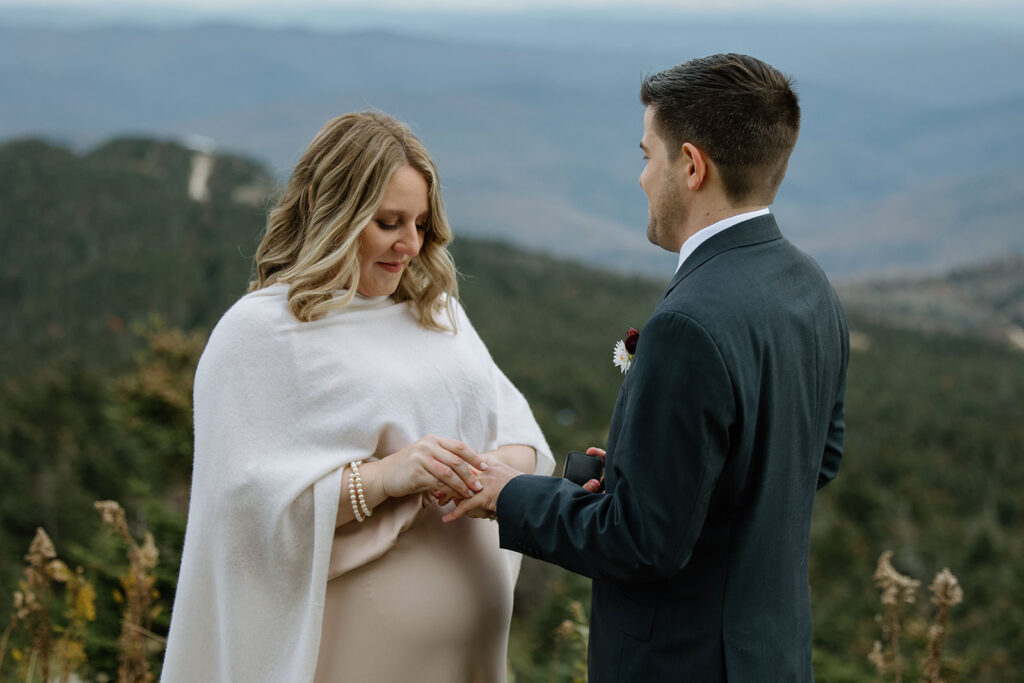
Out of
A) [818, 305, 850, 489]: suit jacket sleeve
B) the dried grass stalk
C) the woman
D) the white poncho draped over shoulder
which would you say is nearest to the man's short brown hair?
[818, 305, 850, 489]: suit jacket sleeve

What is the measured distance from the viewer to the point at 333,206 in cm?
291

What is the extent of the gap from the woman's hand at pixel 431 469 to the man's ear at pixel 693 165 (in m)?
0.92

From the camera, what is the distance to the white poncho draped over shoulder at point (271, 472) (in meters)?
2.73

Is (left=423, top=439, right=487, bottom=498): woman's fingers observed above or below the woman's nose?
below

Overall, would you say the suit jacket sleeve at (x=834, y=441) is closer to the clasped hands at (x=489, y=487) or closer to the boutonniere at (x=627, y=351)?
the boutonniere at (x=627, y=351)

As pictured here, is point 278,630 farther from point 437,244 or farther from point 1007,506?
point 1007,506

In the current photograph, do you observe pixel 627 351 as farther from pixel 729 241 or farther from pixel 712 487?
pixel 712 487

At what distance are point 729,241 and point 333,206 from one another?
1217 millimetres

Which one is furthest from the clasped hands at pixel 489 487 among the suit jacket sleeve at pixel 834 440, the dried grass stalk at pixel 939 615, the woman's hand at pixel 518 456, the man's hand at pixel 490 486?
the dried grass stalk at pixel 939 615

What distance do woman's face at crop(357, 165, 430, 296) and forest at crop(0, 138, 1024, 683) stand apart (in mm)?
848

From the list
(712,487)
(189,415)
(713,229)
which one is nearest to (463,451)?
(712,487)

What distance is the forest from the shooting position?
7031 mm

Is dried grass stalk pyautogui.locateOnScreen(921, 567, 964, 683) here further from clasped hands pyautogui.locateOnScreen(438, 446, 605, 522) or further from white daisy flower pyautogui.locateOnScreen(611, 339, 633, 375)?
clasped hands pyautogui.locateOnScreen(438, 446, 605, 522)

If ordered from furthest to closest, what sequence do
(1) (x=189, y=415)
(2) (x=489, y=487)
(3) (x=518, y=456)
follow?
(1) (x=189, y=415), (3) (x=518, y=456), (2) (x=489, y=487)
